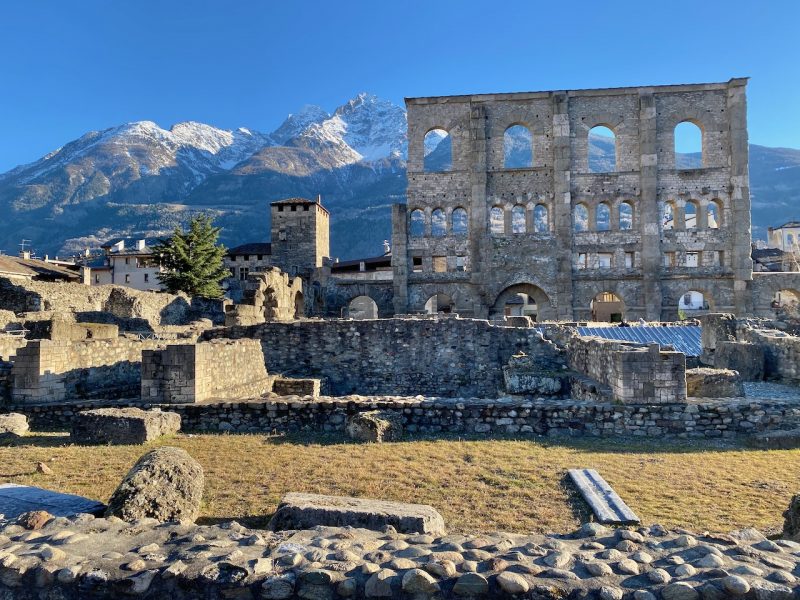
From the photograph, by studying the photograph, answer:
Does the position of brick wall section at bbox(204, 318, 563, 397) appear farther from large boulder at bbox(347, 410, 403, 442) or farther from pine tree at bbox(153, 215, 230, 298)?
pine tree at bbox(153, 215, 230, 298)

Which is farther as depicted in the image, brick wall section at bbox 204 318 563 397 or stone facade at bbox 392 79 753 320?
stone facade at bbox 392 79 753 320

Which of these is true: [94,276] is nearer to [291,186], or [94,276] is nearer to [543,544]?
[543,544]

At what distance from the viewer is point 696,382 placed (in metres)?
11.4

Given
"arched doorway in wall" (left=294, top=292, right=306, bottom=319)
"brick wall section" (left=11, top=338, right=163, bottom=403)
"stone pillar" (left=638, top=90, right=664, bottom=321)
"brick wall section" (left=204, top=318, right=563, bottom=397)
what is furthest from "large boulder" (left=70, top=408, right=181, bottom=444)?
"stone pillar" (left=638, top=90, right=664, bottom=321)

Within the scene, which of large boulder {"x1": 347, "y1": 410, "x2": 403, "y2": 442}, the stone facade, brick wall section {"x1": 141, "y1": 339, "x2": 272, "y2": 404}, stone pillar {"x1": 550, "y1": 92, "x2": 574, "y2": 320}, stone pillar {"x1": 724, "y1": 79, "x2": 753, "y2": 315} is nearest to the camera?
large boulder {"x1": 347, "y1": 410, "x2": 403, "y2": 442}

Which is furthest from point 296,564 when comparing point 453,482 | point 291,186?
point 291,186

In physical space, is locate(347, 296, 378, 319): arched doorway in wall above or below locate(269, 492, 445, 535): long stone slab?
above

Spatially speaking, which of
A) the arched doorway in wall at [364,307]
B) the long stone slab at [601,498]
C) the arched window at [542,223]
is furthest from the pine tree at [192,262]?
the long stone slab at [601,498]

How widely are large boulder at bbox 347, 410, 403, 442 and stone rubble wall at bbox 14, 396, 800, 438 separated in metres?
0.50

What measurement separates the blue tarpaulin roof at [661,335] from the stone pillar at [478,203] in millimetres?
16754

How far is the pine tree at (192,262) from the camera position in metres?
42.5

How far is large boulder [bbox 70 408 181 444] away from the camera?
28.1 ft

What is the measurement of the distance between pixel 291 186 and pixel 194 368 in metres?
176

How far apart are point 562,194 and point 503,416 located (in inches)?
1145
